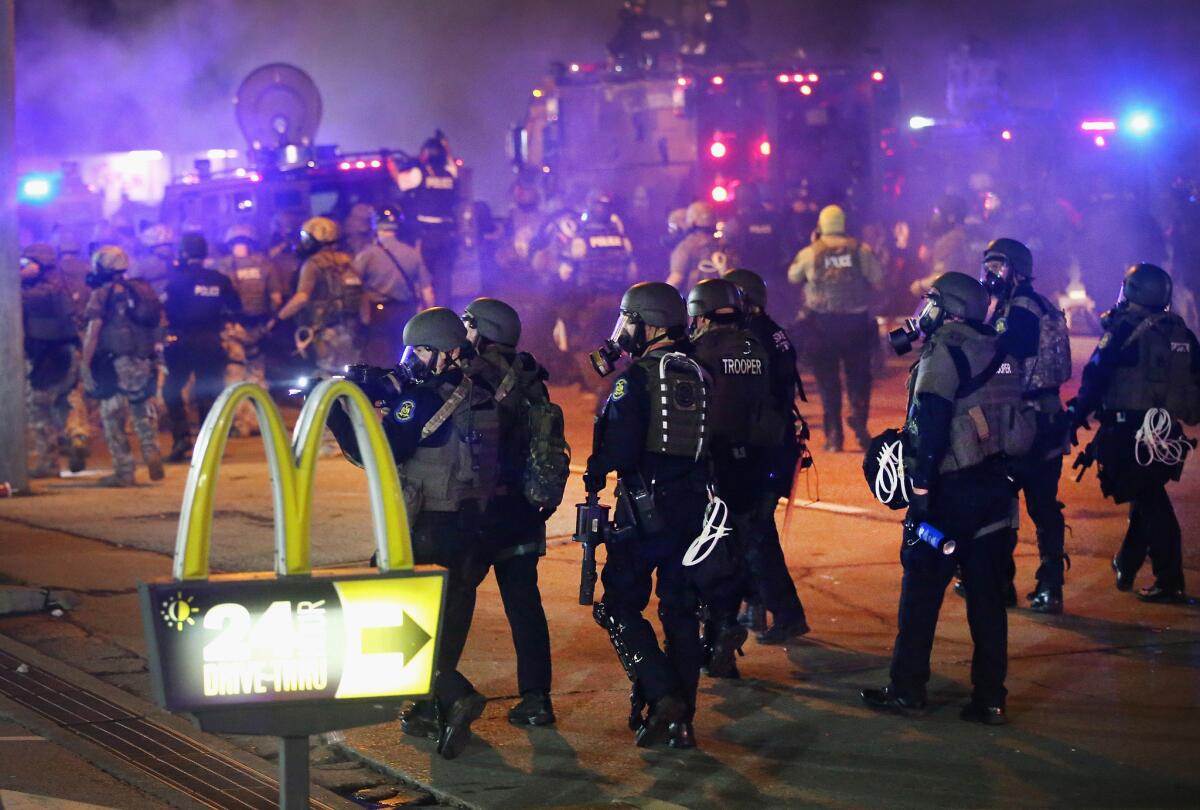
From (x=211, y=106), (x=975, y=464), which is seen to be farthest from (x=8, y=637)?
(x=211, y=106)

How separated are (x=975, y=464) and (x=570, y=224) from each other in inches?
506

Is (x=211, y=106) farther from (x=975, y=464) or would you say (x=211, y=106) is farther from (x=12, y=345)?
(x=975, y=464)

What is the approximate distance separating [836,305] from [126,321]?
567cm

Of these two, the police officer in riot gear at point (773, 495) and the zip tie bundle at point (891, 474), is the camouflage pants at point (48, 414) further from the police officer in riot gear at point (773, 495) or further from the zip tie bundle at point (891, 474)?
the zip tie bundle at point (891, 474)

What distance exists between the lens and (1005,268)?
24.6 feet

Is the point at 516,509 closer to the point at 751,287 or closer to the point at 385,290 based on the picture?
the point at 751,287

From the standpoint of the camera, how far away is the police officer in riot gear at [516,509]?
235 inches

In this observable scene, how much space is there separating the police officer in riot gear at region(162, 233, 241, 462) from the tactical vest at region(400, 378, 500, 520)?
8542 millimetres

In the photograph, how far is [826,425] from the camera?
13258mm

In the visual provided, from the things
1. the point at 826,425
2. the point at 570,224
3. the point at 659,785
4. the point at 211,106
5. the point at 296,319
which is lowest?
the point at 659,785

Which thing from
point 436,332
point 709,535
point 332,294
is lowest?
point 709,535

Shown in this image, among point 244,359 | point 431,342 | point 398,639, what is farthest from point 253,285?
point 398,639

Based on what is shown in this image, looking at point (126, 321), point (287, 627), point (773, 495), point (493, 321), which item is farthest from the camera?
point (126, 321)

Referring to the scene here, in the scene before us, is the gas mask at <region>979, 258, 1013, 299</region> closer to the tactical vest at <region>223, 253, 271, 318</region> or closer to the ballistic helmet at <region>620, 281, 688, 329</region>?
the ballistic helmet at <region>620, 281, 688, 329</region>
